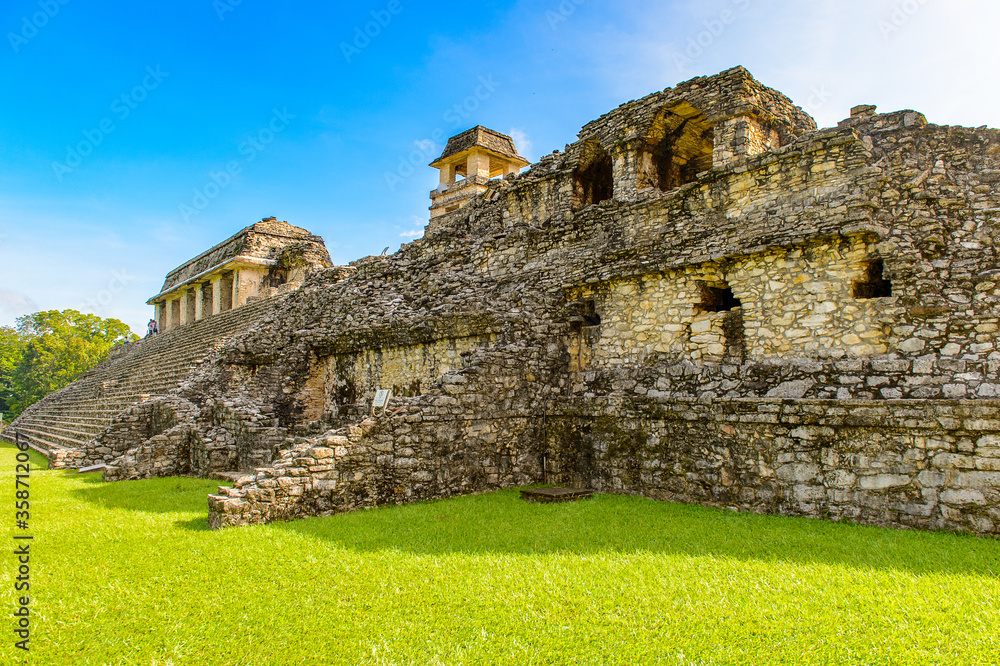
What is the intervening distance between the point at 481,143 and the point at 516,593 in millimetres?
28772

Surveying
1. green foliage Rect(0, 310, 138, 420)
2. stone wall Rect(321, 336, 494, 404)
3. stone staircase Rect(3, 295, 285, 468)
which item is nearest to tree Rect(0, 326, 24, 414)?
green foliage Rect(0, 310, 138, 420)

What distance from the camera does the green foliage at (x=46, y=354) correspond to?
123ft

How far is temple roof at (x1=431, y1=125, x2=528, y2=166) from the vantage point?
30.7 metres

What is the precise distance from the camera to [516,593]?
4.43 m

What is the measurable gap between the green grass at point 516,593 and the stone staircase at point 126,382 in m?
13.6

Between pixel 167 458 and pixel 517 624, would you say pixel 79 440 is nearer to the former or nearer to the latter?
pixel 167 458

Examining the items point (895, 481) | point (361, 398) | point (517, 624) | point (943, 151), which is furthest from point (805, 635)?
point (361, 398)

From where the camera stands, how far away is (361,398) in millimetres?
12211

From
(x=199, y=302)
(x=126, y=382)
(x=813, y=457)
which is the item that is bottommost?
(x=813, y=457)

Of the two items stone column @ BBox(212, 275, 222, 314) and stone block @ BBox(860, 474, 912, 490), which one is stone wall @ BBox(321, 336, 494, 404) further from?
stone column @ BBox(212, 275, 222, 314)

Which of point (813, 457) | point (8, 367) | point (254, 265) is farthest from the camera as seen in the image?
point (8, 367)

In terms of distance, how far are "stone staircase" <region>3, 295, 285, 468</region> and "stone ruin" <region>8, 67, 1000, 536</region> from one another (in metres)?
6.39

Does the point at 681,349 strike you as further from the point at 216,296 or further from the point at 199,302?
the point at 199,302

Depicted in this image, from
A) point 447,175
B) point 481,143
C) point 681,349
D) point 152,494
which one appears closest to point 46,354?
point 447,175
